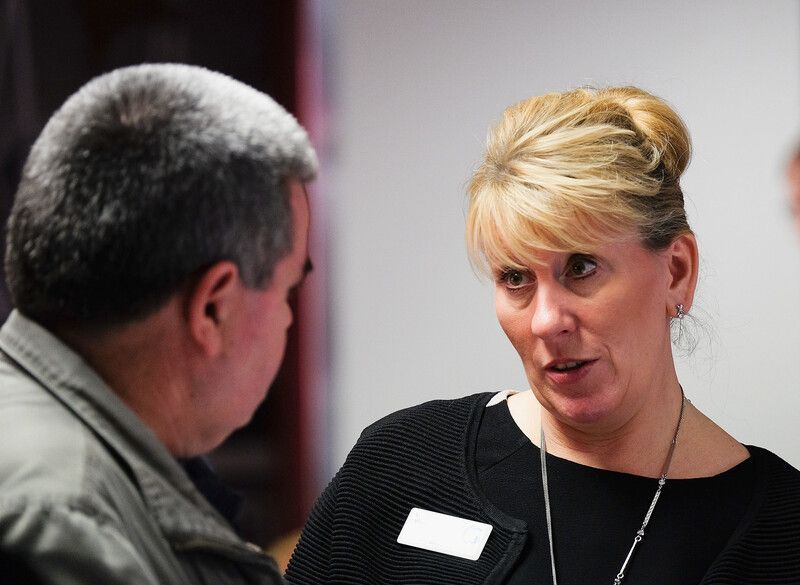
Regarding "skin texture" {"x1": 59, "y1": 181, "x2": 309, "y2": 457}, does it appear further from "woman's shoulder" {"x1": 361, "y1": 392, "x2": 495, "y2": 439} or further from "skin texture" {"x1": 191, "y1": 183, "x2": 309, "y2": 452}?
"woman's shoulder" {"x1": 361, "y1": 392, "x2": 495, "y2": 439}

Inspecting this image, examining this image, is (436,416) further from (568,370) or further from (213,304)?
(213,304)

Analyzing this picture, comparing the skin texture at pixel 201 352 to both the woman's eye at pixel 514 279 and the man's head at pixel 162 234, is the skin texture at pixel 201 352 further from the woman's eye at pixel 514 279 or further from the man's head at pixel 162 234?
the woman's eye at pixel 514 279

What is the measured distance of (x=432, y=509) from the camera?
197 cm

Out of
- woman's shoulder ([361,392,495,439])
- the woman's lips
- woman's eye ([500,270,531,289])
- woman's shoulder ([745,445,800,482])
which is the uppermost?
woman's eye ([500,270,531,289])

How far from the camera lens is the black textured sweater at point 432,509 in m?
1.74

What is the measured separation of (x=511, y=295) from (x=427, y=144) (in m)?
1.44

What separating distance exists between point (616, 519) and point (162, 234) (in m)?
1.09

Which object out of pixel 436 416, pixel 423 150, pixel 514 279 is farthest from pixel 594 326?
pixel 423 150

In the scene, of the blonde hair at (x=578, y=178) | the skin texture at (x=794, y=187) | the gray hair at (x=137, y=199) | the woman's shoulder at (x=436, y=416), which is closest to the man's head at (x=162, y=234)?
the gray hair at (x=137, y=199)

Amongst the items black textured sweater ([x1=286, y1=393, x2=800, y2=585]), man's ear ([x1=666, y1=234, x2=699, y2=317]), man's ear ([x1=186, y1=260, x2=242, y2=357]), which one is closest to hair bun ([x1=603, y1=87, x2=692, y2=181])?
man's ear ([x1=666, y1=234, x2=699, y2=317])

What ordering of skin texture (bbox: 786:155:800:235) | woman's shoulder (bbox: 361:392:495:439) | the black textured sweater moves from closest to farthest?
1. the black textured sweater
2. woman's shoulder (bbox: 361:392:495:439)
3. skin texture (bbox: 786:155:800:235)

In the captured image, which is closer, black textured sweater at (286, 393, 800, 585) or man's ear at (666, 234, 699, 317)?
black textured sweater at (286, 393, 800, 585)

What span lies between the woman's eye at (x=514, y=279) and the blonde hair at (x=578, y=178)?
35mm

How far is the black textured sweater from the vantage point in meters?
1.74
